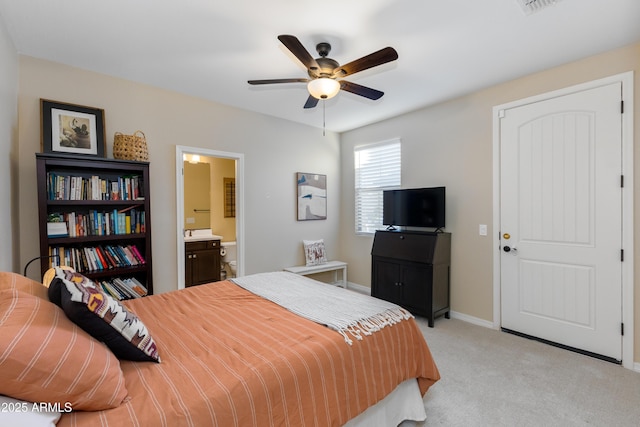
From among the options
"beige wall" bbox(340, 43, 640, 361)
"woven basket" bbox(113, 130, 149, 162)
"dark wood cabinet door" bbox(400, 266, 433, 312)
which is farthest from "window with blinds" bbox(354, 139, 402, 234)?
"woven basket" bbox(113, 130, 149, 162)

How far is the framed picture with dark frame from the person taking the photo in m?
2.57

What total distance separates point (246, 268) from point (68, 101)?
253cm

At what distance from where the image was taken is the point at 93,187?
2.67 m

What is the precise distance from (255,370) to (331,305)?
80cm

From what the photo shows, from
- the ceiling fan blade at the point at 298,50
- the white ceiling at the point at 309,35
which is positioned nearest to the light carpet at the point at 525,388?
the ceiling fan blade at the point at 298,50

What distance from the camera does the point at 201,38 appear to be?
2.31m

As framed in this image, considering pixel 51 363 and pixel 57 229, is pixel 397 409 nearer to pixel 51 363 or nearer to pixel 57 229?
pixel 51 363

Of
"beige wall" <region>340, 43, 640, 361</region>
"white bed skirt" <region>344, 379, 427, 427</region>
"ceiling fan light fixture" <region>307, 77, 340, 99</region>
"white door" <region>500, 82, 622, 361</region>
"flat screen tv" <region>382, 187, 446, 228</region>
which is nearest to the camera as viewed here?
"white bed skirt" <region>344, 379, 427, 427</region>

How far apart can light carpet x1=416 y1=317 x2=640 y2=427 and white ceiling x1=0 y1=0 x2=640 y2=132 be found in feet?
8.72

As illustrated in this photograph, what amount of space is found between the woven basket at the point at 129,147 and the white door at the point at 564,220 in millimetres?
3696

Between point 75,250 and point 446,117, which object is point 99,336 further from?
point 446,117

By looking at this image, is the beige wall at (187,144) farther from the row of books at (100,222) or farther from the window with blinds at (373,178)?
the window with blinds at (373,178)

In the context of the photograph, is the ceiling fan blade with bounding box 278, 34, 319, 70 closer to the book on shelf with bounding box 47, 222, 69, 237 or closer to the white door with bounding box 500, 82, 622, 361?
the white door with bounding box 500, 82, 622, 361

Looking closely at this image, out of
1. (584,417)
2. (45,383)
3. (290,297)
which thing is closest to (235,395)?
(45,383)
